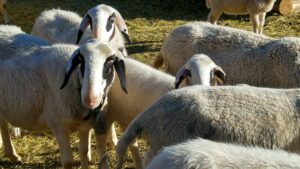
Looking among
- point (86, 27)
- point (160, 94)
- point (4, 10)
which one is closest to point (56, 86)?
point (160, 94)

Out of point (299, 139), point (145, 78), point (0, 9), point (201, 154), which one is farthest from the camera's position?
point (0, 9)

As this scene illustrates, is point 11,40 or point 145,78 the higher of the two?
point 11,40

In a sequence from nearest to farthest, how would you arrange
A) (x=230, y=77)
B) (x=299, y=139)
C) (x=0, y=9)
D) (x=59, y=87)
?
(x=299, y=139), (x=59, y=87), (x=230, y=77), (x=0, y=9)

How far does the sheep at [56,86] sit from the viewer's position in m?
4.81

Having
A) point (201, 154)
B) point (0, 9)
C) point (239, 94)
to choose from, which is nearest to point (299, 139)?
point (239, 94)

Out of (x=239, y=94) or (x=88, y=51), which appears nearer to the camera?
(x=239, y=94)

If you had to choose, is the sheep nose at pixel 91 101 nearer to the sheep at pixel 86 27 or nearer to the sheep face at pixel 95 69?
the sheep face at pixel 95 69

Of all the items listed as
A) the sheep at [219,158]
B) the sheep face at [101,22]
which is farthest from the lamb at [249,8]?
the sheep at [219,158]

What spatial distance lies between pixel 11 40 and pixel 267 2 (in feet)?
19.5

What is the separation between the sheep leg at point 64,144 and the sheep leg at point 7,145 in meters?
1.15

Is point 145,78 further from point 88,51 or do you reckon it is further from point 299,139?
point 299,139

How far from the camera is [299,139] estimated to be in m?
3.87

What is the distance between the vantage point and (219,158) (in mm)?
2732

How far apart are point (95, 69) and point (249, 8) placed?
6.19m
